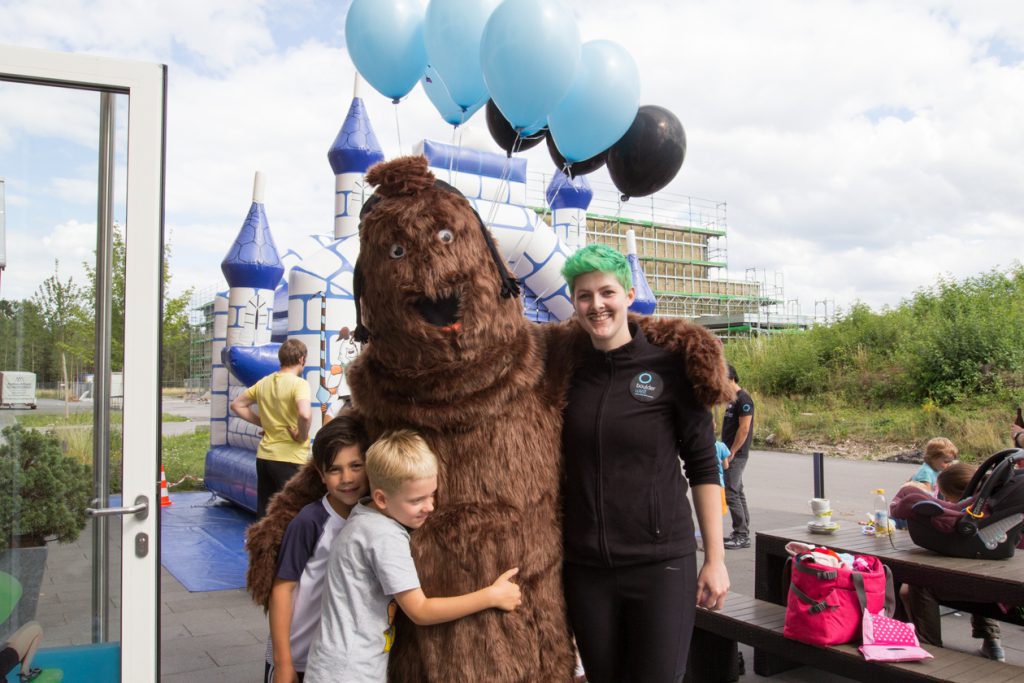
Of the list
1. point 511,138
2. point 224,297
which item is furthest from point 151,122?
point 224,297

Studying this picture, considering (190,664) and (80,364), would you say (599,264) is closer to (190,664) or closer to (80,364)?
(80,364)

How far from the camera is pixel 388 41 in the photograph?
3.89m

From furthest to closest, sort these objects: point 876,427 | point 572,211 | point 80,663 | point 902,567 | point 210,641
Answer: point 876,427 < point 572,211 < point 210,641 < point 902,567 < point 80,663

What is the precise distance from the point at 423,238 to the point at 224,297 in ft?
26.9

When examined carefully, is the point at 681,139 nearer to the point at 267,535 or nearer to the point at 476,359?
the point at 476,359

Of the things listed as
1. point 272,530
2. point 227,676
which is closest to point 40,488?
point 272,530

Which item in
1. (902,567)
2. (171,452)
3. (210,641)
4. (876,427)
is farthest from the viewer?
(876,427)

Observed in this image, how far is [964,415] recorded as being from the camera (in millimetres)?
13516

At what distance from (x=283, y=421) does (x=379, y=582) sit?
3.49 metres

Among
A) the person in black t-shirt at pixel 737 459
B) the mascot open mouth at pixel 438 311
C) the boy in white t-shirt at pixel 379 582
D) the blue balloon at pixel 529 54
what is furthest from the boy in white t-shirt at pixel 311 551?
the person in black t-shirt at pixel 737 459

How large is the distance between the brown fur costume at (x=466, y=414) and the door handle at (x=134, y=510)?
0.70m

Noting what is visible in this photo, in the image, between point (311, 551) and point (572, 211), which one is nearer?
point (311, 551)

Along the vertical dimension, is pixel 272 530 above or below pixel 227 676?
above

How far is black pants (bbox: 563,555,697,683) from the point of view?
199 cm
